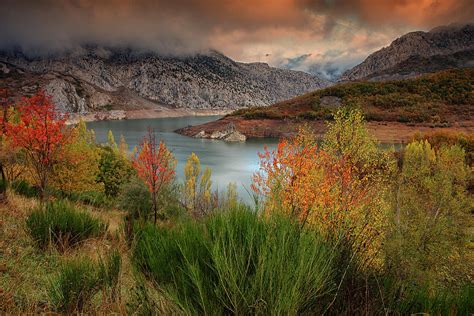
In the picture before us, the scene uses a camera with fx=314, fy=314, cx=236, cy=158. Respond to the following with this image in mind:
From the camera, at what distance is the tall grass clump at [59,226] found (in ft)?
16.8

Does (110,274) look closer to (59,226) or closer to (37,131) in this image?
(59,226)

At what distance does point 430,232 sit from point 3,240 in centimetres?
1956

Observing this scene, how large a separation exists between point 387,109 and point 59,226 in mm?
113393

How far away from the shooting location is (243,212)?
294 cm

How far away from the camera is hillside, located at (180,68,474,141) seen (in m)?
88.6

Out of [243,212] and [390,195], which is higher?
[243,212]

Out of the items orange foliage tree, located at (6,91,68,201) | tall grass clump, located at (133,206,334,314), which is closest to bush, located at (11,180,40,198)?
orange foliage tree, located at (6,91,68,201)

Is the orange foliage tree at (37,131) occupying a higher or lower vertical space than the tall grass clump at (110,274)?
higher

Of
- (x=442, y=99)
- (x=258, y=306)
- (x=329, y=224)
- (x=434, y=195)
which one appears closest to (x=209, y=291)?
(x=258, y=306)

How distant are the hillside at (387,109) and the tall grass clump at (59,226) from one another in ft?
280

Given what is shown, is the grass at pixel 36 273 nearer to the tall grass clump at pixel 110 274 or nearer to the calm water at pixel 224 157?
the tall grass clump at pixel 110 274

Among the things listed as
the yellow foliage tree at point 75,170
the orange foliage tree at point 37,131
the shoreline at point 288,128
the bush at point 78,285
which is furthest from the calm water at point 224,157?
the bush at point 78,285

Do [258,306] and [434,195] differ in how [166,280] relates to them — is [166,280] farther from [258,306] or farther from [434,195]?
[434,195]

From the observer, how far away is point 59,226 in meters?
5.34
